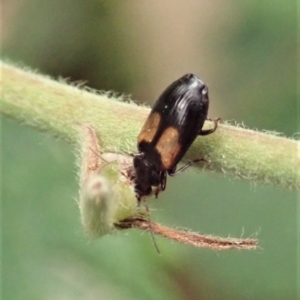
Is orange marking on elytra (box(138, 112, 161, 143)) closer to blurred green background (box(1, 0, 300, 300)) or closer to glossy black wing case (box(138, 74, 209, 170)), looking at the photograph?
glossy black wing case (box(138, 74, 209, 170))

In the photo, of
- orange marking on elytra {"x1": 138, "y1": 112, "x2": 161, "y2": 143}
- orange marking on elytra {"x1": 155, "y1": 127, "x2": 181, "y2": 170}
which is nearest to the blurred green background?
orange marking on elytra {"x1": 155, "y1": 127, "x2": 181, "y2": 170}

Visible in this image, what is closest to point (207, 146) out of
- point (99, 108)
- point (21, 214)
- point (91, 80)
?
point (99, 108)

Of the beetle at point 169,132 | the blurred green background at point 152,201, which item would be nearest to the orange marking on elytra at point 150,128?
the beetle at point 169,132

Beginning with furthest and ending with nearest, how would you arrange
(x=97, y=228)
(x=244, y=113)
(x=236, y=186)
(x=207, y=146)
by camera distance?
(x=244, y=113)
(x=236, y=186)
(x=207, y=146)
(x=97, y=228)

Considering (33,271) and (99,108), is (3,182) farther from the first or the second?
(99,108)

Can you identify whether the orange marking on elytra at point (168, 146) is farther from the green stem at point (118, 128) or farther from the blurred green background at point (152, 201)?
the blurred green background at point (152, 201)

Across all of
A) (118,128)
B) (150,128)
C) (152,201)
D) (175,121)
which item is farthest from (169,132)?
(152,201)
